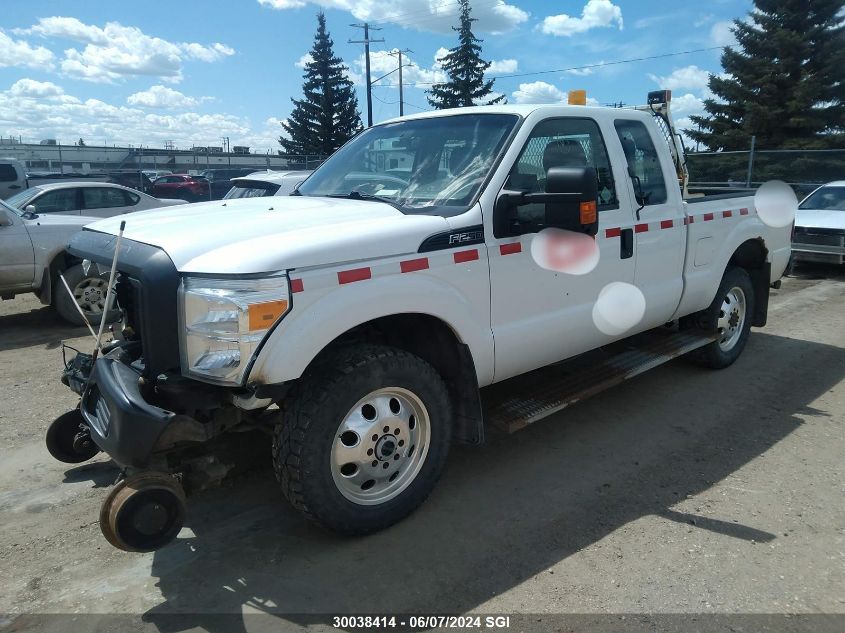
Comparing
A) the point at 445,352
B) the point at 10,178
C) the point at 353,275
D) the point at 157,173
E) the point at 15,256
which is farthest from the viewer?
the point at 157,173

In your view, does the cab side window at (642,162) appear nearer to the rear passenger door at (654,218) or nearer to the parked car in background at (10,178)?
the rear passenger door at (654,218)

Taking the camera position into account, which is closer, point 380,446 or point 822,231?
point 380,446

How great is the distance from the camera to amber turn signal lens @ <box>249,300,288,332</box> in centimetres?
271

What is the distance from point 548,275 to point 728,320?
9.12 feet

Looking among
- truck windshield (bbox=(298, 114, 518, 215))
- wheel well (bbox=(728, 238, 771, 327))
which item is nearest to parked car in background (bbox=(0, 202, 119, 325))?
truck windshield (bbox=(298, 114, 518, 215))

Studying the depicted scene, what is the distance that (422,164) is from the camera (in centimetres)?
398

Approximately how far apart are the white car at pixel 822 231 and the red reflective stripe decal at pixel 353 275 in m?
10.8

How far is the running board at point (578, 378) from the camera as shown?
4020 mm

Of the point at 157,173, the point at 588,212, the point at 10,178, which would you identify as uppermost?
the point at 157,173

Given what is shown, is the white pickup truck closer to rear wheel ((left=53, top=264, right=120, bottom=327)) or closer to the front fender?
the front fender

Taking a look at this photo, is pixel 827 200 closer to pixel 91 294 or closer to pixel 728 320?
pixel 728 320

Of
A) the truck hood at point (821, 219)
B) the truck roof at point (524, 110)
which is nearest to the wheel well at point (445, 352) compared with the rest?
the truck roof at point (524, 110)

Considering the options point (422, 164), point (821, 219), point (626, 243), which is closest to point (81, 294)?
point (422, 164)

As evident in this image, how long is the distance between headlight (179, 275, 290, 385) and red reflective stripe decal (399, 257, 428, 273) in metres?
0.64
